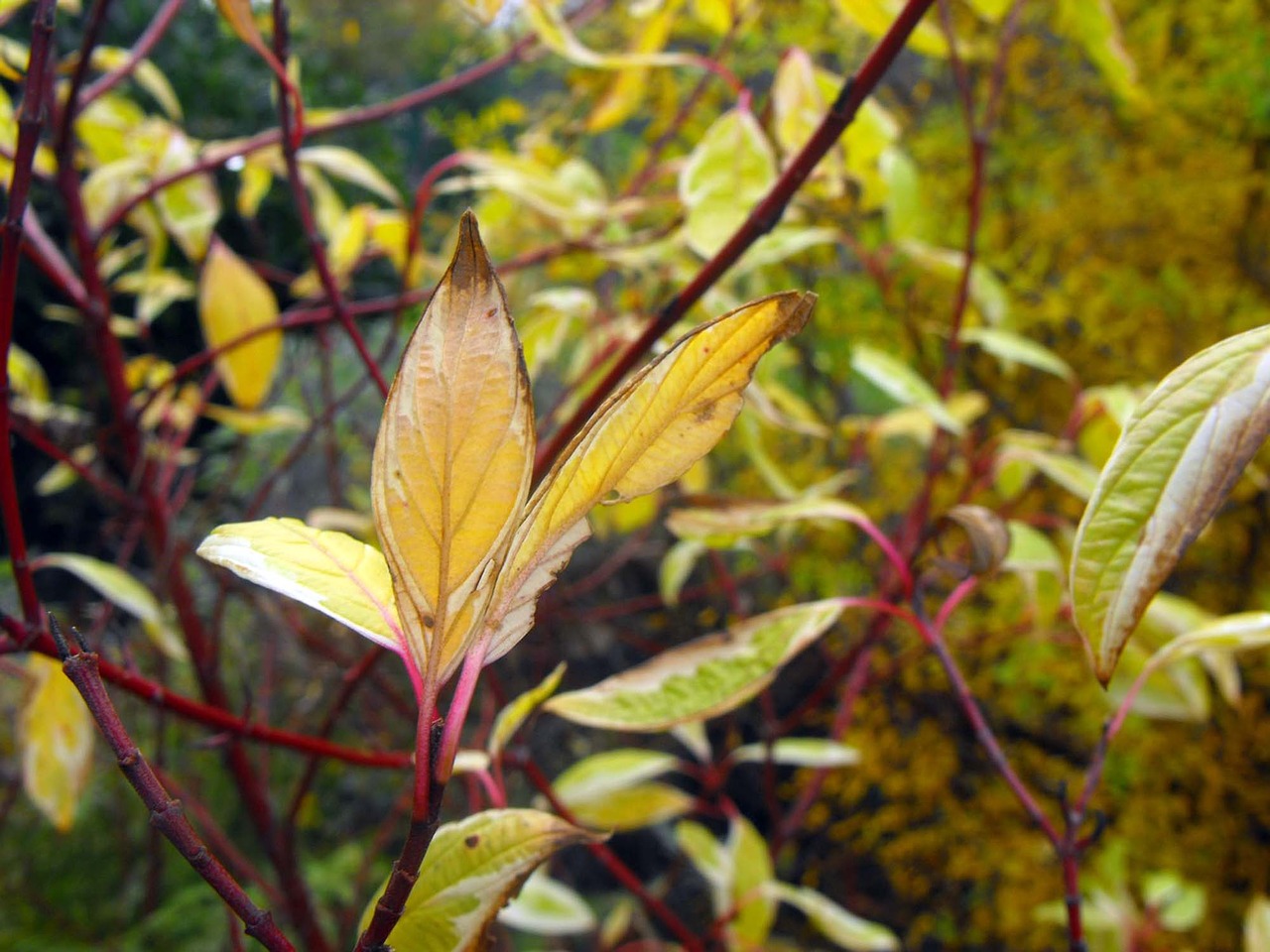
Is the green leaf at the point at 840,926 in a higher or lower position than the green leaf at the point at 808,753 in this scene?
lower

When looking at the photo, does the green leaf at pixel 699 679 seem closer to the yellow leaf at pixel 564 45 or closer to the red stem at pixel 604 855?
the red stem at pixel 604 855

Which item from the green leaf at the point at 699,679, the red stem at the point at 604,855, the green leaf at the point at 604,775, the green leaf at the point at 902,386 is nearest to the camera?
the green leaf at the point at 699,679

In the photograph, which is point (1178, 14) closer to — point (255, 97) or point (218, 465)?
point (255, 97)

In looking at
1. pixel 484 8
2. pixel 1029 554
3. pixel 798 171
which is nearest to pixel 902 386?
pixel 1029 554

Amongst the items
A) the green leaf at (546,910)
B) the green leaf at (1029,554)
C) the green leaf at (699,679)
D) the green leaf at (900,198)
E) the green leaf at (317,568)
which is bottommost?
the green leaf at (546,910)

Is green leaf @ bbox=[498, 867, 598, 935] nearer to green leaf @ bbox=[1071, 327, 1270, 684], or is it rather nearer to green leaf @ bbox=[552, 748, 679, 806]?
green leaf @ bbox=[552, 748, 679, 806]

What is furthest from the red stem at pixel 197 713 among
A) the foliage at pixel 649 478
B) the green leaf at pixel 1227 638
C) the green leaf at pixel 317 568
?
the green leaf at pixel 1227 638
